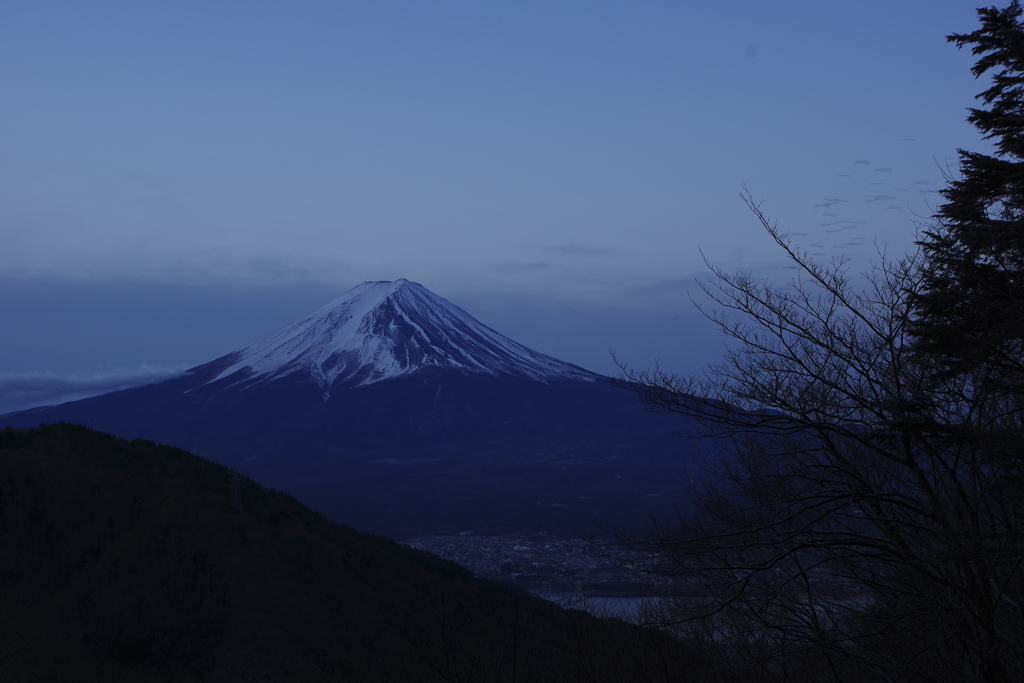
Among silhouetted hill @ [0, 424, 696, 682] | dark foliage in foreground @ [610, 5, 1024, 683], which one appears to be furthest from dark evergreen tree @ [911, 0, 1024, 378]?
silhouetted hill @ [0, 424, 696, 682]

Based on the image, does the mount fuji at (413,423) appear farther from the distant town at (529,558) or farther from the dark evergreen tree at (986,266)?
the dark evergreen tree at (986,266)

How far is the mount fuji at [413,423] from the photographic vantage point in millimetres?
91625

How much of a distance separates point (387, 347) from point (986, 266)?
17211 cm

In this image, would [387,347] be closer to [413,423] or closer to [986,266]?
[413,423]

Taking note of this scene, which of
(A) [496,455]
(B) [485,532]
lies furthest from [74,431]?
(A) [496,455]

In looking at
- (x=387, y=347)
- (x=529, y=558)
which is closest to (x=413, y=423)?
(x=387, y=347)

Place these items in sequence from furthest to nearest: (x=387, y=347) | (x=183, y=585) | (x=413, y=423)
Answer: (x=387, y=347)
(x=413, y=423)
(x=183, y=585)

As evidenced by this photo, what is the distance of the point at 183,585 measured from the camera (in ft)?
62.4

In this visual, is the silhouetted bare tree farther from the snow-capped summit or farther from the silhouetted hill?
the snow-capped summit

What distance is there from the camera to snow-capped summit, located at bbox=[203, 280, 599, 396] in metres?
171

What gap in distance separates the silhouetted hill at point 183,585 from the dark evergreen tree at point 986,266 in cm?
681

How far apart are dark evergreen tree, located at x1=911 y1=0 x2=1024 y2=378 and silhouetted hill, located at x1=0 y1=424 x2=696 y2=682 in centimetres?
681

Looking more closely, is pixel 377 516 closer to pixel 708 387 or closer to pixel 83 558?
pixel 83 558

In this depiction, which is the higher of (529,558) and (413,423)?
(413,423)
